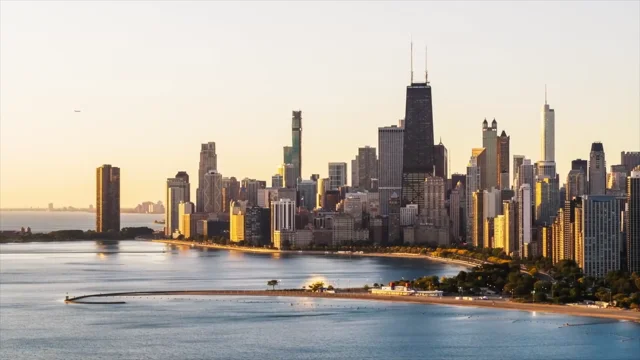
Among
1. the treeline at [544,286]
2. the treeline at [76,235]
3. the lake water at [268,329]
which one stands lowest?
the lake water at [268,329]

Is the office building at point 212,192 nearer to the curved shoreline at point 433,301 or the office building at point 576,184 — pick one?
the office building at point 576,184

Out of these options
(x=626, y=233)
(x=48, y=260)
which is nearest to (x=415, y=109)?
(x=48, y=260)

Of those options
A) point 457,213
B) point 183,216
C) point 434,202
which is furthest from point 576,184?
point 183,216

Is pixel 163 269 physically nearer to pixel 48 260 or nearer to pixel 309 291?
pixel 48 260

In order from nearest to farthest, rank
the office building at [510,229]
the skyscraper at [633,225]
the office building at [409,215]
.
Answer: the skyscraper at [633,225] → the office building at [510,229] → the office building at [409,215]

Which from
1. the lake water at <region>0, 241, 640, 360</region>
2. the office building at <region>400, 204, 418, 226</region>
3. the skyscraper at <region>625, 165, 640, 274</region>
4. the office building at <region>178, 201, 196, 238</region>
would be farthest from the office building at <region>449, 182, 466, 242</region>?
the lake water at <region>0, 241, 640, 360</region>

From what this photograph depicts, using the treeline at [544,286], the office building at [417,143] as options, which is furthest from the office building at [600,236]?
the office building at [417,143]
